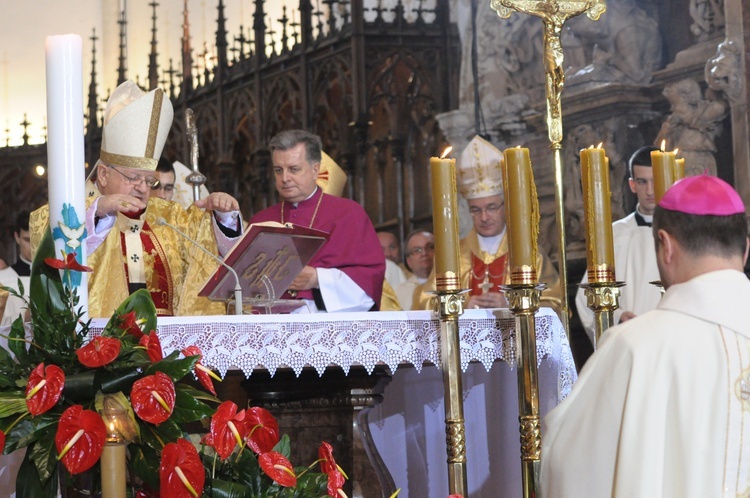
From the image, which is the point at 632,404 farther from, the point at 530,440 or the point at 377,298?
the point at 377,298

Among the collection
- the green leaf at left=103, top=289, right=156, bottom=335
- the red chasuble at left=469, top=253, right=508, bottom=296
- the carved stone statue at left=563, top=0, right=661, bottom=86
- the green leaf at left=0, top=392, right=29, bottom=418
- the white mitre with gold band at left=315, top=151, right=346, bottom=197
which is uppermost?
the carved stone statue at left=563, top=0, right=661, bottom=86

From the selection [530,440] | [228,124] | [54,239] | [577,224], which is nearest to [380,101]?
[228,124]

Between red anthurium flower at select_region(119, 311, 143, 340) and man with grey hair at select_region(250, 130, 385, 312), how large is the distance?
173 cm

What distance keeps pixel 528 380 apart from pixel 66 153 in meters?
1.60

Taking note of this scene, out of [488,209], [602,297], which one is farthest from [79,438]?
[488,209]

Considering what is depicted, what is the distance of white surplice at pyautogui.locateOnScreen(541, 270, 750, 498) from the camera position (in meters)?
2.61

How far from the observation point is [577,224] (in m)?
7.41

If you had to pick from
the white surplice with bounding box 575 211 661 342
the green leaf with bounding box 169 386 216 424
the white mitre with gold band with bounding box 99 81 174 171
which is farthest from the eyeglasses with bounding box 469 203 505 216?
the green leaf with bounding box 169 386 216 424

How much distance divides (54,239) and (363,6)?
6330 mm

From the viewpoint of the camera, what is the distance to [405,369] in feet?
15.2

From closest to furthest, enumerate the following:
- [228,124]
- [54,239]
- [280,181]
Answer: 1. [54,239]
2. [280,181]
3. [228,124]

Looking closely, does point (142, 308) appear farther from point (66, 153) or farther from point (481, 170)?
point (481, 170)

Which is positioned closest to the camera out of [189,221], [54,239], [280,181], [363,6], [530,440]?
A: [54,239]

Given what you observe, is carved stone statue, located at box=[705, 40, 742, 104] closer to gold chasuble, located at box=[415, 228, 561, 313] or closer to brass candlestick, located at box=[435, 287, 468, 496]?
gold chasuble, located at box=[415, 228, 561, 313]
